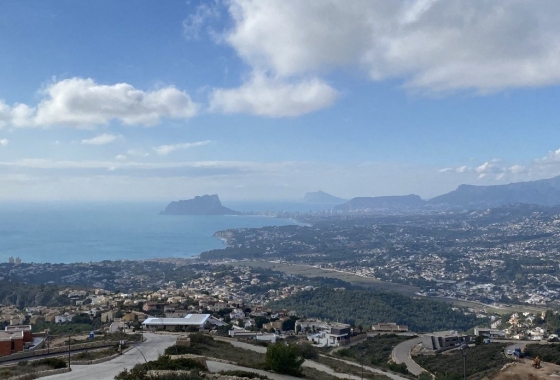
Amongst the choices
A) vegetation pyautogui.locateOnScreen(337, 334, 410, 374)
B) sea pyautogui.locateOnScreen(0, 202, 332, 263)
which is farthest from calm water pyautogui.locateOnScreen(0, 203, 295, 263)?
vegetation pyautogui.locateOnScreen(337, 334, 410, 374)

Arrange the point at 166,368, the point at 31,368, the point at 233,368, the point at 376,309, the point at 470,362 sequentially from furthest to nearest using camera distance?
the point at 376,309
the point at 470,362
the point at 233,368
the point at 31,368
the point at 166,368

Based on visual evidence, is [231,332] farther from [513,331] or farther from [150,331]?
[513,331]

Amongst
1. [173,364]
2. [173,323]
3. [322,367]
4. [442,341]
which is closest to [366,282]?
[442,341]

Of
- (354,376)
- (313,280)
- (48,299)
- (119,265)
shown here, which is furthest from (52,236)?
(354,376)

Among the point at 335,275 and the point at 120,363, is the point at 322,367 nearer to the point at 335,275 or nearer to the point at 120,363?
the point at 120,363

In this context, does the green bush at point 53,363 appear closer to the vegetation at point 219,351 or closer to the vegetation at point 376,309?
the vegetation at point 219,351
